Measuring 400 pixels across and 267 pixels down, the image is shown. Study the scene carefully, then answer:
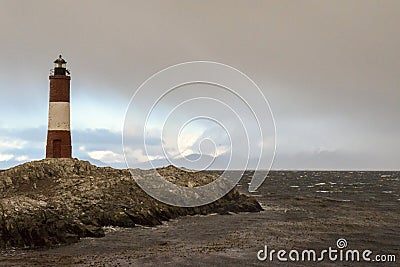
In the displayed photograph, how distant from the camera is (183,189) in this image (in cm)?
3894

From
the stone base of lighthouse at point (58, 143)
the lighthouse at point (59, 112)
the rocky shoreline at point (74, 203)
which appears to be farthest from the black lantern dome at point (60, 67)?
the rocky shoreline at point (74, 203)

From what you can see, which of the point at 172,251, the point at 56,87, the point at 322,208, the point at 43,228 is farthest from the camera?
the point at 322,208

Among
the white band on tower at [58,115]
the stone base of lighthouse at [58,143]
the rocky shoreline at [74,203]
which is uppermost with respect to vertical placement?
the white band on tower at [58,115]

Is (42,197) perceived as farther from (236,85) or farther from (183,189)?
(236,85)

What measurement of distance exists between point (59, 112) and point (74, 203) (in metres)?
10.2

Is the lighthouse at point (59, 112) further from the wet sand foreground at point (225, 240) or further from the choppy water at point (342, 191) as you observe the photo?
the choppy water at point (342, 191)

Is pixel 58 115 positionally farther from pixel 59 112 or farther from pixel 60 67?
pixel 60 67

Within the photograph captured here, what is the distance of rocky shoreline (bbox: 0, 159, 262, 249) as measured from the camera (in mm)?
25625

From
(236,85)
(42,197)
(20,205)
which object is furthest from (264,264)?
(42,197)

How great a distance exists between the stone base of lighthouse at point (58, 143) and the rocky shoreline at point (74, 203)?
1.31 m

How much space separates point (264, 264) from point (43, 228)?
39.5 feet

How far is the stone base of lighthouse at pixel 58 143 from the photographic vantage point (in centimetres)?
3844

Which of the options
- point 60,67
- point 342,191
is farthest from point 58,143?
point 342,191

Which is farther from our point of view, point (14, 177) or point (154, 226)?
point (14, 177)
